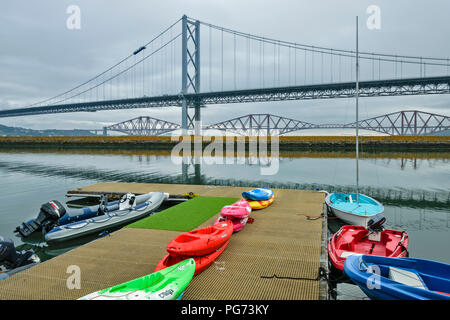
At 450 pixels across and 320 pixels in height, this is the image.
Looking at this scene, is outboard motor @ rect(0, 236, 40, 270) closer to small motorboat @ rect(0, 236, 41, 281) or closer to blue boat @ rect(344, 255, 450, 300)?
small motorboat @ rect(0, 236, 41, 281)

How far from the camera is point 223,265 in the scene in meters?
5.20

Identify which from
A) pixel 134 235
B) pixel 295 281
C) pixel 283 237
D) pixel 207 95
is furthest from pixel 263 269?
pixel 207 95

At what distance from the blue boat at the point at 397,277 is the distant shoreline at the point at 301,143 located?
48127 mm

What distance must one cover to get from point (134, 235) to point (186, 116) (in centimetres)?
5635

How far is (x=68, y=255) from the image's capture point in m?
5.80

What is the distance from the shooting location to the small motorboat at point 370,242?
6.46 meters

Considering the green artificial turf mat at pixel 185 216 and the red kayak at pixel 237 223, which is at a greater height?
the red kayak at pixel 237 223

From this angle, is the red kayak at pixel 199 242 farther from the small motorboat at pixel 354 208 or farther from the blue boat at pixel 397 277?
the small motorboat at pixel 354 208

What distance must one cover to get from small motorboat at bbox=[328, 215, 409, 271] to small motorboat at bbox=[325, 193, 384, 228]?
1518 mm

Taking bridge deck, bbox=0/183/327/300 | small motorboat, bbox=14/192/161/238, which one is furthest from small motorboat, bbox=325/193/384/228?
small motorboat, bbox=14/192/161/238

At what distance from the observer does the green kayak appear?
357 centimetres

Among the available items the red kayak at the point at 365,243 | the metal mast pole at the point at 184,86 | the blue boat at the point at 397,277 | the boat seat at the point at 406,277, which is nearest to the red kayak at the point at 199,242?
the blue boat at the point at 397,277
